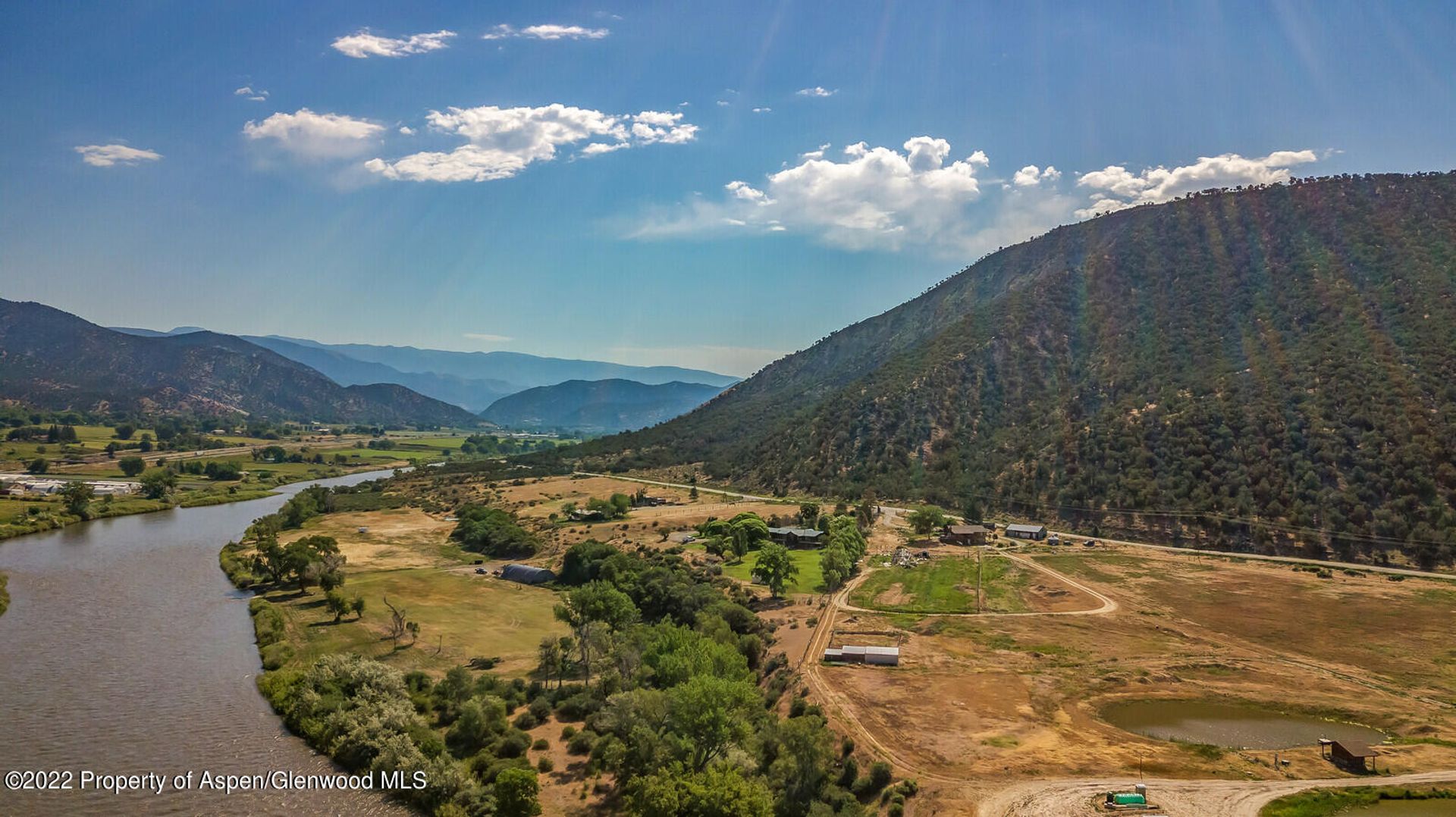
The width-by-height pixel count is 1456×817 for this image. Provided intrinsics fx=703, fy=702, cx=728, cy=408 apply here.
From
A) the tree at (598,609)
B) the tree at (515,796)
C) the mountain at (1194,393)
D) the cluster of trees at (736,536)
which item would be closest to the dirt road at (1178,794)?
the tree at (515,796)

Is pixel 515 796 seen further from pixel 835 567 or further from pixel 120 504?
pixel 120 504

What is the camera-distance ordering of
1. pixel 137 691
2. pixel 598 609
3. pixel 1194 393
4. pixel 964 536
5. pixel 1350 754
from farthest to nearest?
pixel 1194 393 → pixel 964 536 → pixel 598 609 → pixel 137 691 → pixel 1350 754

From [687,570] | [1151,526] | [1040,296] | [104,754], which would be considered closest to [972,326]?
[1040,296]

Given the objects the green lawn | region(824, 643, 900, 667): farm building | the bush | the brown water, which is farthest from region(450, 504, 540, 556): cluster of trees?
the bush

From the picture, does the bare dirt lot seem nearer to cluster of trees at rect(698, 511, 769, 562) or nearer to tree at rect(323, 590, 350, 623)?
cluster of trees at rect(698, 511, 769, 562)

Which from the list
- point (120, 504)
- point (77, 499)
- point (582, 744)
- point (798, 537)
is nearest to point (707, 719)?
point (582, 744)

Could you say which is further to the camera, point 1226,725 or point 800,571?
point 800,571

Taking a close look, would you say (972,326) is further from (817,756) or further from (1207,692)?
(817,756)

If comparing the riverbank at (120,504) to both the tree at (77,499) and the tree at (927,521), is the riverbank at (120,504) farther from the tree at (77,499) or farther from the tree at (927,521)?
the tree at (927,521)
